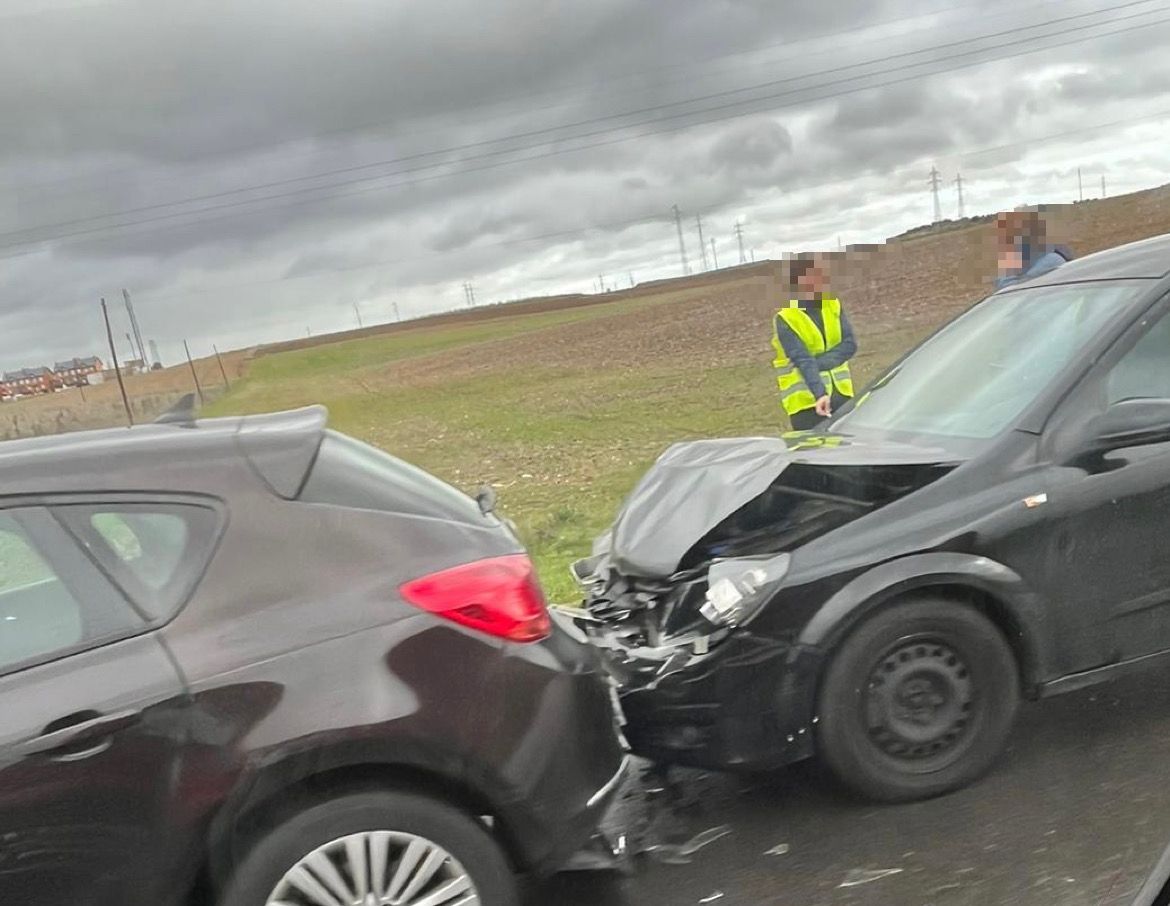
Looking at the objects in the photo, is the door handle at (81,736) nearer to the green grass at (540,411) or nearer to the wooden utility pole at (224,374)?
the green grass at (540,411)

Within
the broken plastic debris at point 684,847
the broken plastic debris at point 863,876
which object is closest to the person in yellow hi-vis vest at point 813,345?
the broken plastic debris at point 684,847

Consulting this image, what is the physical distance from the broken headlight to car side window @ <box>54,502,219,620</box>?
5.38 feet

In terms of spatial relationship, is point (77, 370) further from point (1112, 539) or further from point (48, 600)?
point (1112, 539)

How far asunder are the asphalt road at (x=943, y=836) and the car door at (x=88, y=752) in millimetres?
1292

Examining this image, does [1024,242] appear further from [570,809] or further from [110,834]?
[110,834]

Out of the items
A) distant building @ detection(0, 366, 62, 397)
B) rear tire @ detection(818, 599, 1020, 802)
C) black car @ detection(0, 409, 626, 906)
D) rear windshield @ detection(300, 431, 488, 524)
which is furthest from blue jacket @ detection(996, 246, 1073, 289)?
distant building @ detection(0, 366, 62, 397)

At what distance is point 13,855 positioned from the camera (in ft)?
7.34

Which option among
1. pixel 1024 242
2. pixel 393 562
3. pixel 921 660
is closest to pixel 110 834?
pixel 393 562

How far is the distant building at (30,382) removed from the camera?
6.29 meters

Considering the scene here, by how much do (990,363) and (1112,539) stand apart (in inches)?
39.2

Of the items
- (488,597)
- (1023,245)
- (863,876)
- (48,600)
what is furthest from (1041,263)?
(48,600)

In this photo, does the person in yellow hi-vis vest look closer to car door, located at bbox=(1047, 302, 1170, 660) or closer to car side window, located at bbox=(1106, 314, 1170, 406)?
car side window, located at bbox=(1106, 314, 1170, 406)

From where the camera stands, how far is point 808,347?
6199mm

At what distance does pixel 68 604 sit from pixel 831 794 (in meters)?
2.48
